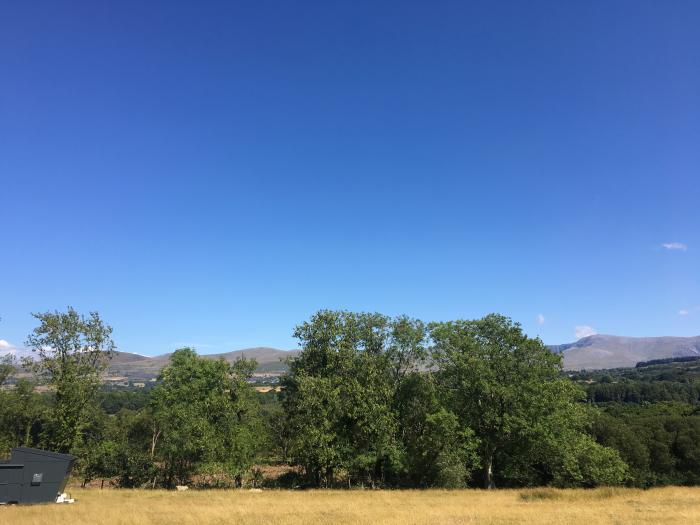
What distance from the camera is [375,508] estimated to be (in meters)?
23.9

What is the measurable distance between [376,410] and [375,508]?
11.8 metres

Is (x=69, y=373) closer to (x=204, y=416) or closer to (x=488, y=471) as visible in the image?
(x=204, y=416)

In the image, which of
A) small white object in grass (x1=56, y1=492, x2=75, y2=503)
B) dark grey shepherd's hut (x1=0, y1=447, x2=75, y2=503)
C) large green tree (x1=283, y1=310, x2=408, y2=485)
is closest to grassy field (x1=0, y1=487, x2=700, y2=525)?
small white object in grass (x1=56, y1=492, x2=75, y2=503)

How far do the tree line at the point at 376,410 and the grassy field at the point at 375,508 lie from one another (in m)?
4.65

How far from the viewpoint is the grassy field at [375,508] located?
2012 centimetres

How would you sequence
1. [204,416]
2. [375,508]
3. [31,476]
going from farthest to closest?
[204,416] < [31,476] < [375,508]

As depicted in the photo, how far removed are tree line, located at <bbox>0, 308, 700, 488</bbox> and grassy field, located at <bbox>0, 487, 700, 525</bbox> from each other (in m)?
4.65

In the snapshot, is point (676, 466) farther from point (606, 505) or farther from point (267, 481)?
point (267, 481)

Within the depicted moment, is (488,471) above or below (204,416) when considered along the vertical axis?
Result: below

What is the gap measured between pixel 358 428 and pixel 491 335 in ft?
47.9

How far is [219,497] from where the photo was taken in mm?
29812

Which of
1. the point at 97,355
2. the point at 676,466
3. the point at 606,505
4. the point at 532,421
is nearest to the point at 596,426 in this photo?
the point at 676,466

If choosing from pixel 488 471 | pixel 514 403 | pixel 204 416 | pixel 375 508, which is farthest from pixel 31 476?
pixel 514 403

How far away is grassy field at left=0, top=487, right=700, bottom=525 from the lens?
2012 centimetres
